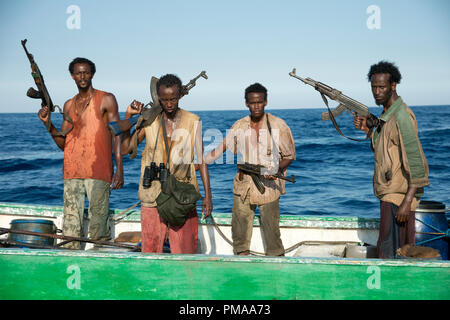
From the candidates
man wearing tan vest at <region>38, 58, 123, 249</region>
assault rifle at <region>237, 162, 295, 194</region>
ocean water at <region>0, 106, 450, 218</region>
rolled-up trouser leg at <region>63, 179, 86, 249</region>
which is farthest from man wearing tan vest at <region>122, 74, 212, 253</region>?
ocean water at <region>0, 106, 450, 218</region>

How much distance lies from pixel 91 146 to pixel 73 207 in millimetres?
694

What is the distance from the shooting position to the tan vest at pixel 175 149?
4.80 m

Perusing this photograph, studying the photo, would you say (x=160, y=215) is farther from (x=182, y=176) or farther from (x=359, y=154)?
(x=359, y=154)

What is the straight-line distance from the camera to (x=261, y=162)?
17.5ft

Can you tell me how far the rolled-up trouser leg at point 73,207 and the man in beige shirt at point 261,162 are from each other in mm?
1548

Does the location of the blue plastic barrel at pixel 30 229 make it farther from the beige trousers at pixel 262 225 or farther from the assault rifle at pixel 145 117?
the beige trousers at pixel 262 225

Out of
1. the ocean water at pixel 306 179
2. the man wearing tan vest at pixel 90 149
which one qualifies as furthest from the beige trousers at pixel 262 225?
the ocean water at pixel 306 179

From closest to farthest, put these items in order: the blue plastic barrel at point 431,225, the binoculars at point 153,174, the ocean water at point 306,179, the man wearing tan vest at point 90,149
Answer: the binoculars at point 153,174, the blue plastic barrel at point 431,225, the man wearing tan vest at point 90,149, the ocean water at point 306,179

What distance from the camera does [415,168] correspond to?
453 centimetres

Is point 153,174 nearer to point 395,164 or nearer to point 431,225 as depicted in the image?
point 395,164

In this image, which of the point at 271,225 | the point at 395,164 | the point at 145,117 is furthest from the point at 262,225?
the point at 145,117

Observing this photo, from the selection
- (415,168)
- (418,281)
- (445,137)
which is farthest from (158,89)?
(445,137)

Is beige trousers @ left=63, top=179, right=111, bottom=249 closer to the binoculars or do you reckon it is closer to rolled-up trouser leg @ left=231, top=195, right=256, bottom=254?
the binoculars

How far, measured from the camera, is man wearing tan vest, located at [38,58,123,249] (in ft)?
18.1
